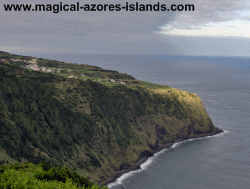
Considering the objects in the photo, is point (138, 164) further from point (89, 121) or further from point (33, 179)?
point (33, 179)

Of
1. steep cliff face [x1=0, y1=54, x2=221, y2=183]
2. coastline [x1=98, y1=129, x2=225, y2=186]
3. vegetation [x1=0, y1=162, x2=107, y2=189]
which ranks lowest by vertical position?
coastline [x1=98, y1=129, x2=225, y2=186]

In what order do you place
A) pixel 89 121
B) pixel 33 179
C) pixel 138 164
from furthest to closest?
pixel 138 164 → pixel 89 121 → pixel 33 179

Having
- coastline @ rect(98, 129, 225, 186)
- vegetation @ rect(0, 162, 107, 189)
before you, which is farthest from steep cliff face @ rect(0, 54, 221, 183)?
vegetation @ rect(0, 162, 107, 189)

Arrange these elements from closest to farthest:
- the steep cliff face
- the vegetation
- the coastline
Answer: the vegetation, the steep cliff face, the coastline

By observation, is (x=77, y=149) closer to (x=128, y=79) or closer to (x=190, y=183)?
(x=190, y=183)

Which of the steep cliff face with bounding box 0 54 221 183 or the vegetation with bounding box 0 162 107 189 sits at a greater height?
the vegetation with bounding box 0 162 107 189

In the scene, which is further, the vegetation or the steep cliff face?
the steep cliff face

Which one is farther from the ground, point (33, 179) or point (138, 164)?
point (33, 179)

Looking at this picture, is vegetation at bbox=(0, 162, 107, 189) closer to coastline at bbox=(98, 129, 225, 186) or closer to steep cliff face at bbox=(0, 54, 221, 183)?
steep cliff face at bbox=(0, 54, 221, 183)

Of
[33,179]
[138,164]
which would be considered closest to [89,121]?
[138,164]
